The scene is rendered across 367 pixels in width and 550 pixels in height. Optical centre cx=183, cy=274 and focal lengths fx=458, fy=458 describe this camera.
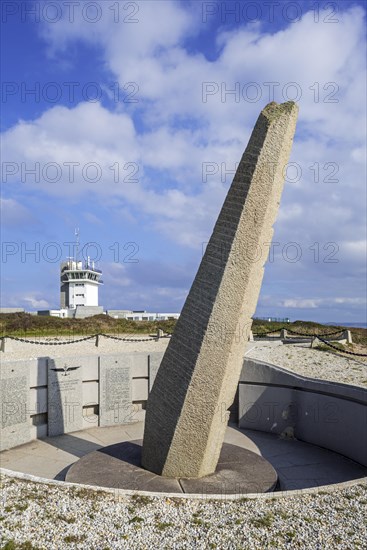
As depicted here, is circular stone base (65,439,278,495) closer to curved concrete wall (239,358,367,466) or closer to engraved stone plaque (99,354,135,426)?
curved concrete wall (239,358,367,466)

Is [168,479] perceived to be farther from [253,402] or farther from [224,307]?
[253,402]

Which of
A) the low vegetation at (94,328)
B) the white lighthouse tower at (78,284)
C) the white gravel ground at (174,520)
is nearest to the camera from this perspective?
the white gravel ground at (174,520)

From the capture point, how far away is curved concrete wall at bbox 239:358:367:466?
29.6 feet

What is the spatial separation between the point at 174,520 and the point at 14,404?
5.87 metres

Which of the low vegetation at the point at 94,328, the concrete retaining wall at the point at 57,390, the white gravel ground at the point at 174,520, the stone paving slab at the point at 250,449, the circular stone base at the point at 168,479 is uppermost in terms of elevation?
the low vegetation at the point at 94,328

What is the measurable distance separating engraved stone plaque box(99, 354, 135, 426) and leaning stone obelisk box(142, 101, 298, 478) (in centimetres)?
445

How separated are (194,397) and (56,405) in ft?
16.3

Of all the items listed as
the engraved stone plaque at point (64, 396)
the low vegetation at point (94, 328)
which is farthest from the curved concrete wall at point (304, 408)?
the low vegetation at point (94, 328)

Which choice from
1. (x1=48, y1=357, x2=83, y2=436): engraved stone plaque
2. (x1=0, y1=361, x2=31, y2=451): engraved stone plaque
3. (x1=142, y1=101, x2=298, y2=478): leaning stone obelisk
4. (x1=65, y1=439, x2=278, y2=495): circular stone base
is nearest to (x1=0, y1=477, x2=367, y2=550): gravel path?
(x1=65, y1=439, x2=278, y2=495): circular stone base

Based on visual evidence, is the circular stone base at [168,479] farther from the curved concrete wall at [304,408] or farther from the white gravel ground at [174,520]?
the curved concrete wall at [304,408]

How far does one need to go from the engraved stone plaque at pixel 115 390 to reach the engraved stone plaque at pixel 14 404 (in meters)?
1.86

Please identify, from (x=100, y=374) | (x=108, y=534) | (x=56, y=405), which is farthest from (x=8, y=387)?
(x=108, y=534)

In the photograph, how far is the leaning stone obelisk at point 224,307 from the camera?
6703 millimetres

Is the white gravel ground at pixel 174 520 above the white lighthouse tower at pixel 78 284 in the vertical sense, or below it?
below
